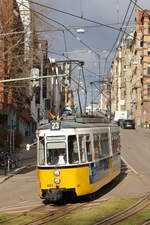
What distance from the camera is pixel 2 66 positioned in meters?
25.7

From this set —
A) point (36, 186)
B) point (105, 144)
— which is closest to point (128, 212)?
point (105, 144)

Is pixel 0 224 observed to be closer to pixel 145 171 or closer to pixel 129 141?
pixel 145 171

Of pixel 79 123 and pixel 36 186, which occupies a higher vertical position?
pixel 79 123

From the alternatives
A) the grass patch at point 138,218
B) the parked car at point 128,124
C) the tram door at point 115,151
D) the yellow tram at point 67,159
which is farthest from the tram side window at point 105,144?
the parked car at point 128,124

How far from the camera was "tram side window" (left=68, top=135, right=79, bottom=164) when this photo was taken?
39.3 ft

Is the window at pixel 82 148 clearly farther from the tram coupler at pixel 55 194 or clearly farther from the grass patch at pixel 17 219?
the grass patch at pixel 17 219

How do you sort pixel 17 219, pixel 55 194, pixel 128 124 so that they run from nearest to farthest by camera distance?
pixel 17 219, pixel 55 194, pixel 128 124

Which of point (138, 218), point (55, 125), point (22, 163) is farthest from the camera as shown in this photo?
point (22, 163)

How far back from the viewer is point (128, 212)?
1068 cm

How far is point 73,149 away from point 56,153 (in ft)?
1.76

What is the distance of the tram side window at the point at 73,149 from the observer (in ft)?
39.3

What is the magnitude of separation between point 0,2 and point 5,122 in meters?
15.6

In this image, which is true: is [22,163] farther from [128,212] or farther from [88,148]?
[128,212]

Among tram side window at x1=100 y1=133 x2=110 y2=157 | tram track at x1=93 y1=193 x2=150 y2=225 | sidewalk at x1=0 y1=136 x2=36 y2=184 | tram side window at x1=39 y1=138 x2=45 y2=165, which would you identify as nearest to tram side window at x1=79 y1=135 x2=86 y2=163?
tram side window at x1=39 y1=138 x2=45 y2=165
